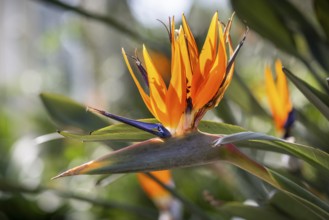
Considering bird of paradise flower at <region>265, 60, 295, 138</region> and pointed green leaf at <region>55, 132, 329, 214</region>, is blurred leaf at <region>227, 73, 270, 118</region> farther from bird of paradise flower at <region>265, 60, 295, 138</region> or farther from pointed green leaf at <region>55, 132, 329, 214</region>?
pointed green leaf at <region>55, 132, 329, 214</region>

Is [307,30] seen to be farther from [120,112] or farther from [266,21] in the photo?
[120,112]

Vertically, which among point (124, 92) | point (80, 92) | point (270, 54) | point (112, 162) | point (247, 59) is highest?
point (112, 162)

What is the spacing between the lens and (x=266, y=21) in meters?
0.93

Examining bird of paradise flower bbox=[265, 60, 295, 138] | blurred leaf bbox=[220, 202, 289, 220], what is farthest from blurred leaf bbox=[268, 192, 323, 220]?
bird of paradise flower bbox=[265, 60, 295, 138]

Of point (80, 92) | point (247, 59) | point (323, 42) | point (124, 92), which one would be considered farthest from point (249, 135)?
point (80, 92)

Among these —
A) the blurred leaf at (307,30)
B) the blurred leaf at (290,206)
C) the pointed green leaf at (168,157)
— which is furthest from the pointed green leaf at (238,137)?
the blurred leaf at (307,30)

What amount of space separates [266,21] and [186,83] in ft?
1.27

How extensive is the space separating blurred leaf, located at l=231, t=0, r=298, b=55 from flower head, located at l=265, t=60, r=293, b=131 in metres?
0.12

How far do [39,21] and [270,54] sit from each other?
4628mm

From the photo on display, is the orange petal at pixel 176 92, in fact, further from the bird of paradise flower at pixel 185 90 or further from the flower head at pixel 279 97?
the flower head at pixel 279 97

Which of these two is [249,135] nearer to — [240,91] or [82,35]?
[240,91]

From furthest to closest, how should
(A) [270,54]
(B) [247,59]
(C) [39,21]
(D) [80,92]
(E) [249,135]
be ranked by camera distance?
1. (C) [39,21]
2. (D) [80,92]
3. (B) [247,59]
4. (A) [270,54]
5. (E) [249,135]

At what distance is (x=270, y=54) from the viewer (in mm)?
1562

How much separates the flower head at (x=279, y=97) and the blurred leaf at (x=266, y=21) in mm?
117
